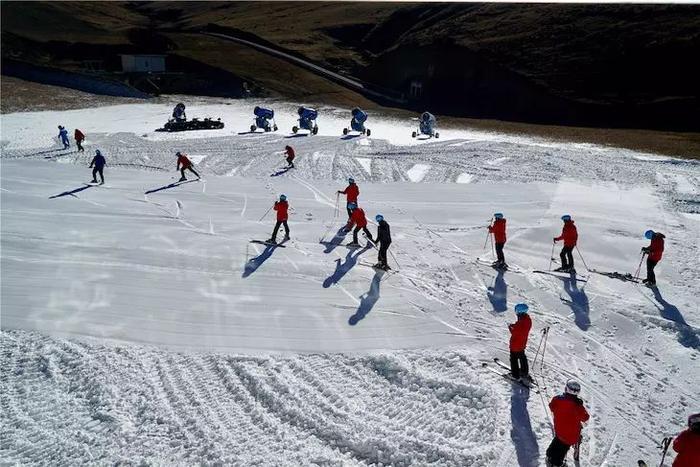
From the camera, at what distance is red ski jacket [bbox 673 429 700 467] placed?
5.44 metres

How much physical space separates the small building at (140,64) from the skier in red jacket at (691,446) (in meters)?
54.7

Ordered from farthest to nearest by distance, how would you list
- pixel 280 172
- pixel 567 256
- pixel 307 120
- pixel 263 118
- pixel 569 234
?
pixel 263 118
pixel 307 120
pixel 280 172
pixel 567 256
pixel 569 234

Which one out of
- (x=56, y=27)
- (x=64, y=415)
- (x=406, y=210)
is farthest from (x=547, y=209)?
(x=56, y=27)

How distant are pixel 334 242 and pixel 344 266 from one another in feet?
5.71

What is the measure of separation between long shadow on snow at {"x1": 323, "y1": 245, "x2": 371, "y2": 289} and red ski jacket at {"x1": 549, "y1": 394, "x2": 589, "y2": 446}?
21.2 ft

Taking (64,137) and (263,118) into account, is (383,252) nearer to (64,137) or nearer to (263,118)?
(64,137)

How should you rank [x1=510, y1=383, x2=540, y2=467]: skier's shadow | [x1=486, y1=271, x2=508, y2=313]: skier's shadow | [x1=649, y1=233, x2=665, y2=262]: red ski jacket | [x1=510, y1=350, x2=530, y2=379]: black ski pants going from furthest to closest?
1. [x1=649, y1=233, x2=665, y2=262]: red ski jacket
2. [x1=486, y1=271, x2=508, y2=313]: skier's shadow
3. [x1=510, y1=350, x2=530, y2=379]: black ski pants
4. [x1=510, y1=383, x2=540, y2=467]: skier's shadow

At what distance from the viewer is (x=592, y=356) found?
9.19m

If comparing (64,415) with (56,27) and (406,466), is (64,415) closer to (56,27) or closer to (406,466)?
(406,466)

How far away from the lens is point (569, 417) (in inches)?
243

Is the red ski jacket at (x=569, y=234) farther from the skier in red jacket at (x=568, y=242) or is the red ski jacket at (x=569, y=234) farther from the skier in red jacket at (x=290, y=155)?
the skier in red jacket at (x=290, y=155)

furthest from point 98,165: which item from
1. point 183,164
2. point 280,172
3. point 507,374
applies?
point 507,374

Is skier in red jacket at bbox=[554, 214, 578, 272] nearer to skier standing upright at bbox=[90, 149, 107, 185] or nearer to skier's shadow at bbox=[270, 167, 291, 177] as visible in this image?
skier's shadow at bbox=[270, 167, 291, 177]

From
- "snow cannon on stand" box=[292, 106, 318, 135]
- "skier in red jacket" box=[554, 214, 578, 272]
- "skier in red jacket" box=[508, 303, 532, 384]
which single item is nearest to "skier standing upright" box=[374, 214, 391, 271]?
"skier in red jacket" box=[554, 214, 578, 272]
